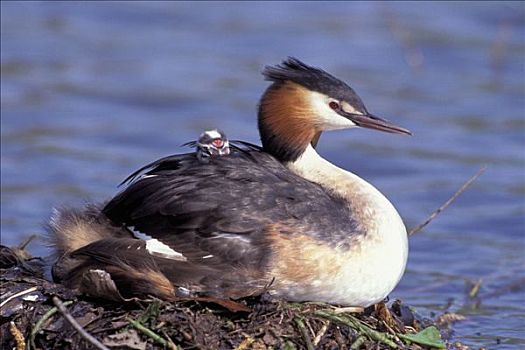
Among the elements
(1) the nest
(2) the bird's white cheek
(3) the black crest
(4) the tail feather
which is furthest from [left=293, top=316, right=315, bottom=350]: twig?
(3) the black crest

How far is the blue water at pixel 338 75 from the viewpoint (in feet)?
32.7

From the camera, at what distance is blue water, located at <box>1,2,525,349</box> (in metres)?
9.95

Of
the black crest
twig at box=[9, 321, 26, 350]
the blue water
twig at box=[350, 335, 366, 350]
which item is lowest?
the blue water

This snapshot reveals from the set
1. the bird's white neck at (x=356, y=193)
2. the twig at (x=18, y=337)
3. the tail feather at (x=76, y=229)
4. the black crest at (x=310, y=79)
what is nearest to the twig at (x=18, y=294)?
the twig at (x=18, y=337)

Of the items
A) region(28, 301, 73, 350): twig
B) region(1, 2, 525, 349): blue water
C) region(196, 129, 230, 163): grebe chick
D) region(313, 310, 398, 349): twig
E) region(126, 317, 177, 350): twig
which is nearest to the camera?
region(126, 317, 177, 350): twig

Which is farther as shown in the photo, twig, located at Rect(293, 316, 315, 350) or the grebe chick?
the grebe chick

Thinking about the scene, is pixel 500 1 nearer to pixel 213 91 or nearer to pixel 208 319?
pixel 213 91

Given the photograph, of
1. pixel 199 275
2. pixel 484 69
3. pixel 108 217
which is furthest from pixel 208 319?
pixel 484 69

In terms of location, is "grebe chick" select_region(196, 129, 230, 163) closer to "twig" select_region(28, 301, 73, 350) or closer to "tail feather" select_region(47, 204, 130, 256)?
"tail feather" select_region(47, 204, 130, 256)

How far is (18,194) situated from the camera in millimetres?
10812

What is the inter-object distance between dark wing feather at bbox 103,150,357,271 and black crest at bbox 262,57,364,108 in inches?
20.5

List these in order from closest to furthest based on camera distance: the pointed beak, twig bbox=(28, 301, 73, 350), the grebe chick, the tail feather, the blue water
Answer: twig bbox=(28, 301, 73, 350) → the tail feather → the grebe chick → the pointed beak → the blue water

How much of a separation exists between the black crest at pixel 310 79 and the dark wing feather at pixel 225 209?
0.52 metres

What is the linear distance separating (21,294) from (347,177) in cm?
179
